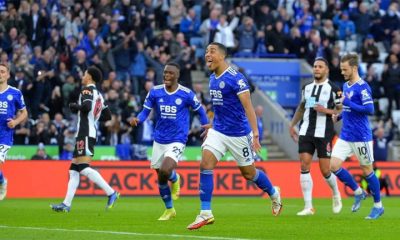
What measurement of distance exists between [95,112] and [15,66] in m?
11.4

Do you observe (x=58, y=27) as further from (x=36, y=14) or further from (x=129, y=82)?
(x=129, y=82)

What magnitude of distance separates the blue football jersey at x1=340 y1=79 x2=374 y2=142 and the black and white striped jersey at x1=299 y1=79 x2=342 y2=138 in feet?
1.93

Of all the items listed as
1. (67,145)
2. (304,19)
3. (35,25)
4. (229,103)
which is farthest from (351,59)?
(304,19)

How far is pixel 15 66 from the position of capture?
101 ft

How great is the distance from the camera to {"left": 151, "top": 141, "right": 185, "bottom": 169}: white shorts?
1794 centimetres

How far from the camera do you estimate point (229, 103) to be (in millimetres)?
15750

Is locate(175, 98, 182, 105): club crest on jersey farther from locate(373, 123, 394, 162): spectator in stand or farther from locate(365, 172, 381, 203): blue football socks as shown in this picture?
locate(373, 123, 394, 162): spectator in stand

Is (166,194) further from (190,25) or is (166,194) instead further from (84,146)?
(190,25)

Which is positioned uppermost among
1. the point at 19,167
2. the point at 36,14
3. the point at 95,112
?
the point at 36,14

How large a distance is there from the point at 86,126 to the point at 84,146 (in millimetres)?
375

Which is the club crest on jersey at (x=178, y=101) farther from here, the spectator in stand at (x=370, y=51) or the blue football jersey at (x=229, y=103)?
the spectator in stand at (x=370, y=51)

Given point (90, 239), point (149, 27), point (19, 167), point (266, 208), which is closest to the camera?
point (90, 239)

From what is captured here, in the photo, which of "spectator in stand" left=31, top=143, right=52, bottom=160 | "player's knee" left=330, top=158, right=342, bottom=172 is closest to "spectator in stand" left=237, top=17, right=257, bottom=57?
"spectator in stand" left=31, top=143, right=52, bottom=160

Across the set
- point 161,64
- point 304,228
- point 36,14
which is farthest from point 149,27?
point 304,228
